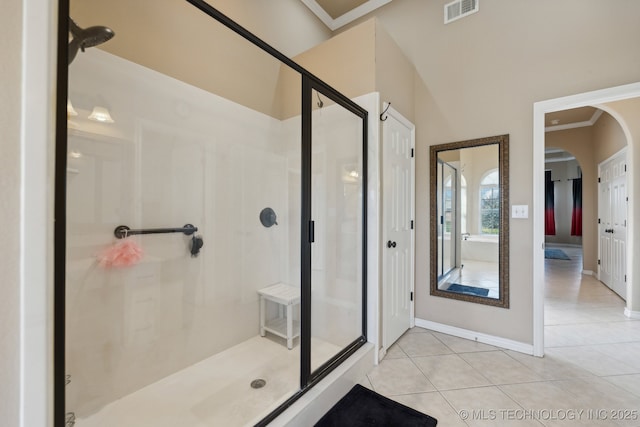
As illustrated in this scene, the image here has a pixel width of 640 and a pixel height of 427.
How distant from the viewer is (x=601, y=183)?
14.7 feet

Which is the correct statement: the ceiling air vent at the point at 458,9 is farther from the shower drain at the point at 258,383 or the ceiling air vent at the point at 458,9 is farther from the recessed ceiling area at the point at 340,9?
the shower drain at the point at 258,383

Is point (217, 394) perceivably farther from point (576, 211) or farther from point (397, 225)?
point (576, 211)

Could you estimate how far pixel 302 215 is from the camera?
1751 millimetres

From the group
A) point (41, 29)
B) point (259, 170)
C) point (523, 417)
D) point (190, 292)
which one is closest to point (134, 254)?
point (190, 292)

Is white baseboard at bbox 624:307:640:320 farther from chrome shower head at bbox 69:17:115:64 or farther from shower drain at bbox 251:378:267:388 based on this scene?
chrome shower head at bbox 69:17:115:64

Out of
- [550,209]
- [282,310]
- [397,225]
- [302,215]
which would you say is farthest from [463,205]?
[550,209]

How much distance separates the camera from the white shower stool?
7.57ft

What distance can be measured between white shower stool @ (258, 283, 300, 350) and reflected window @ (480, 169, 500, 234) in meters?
1.94

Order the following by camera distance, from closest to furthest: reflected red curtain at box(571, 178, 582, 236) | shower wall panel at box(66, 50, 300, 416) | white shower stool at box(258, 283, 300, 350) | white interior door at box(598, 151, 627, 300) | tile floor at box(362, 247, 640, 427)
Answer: shower wall panel at box(66, 50, 300, 416), tile floor at box(362, 247, 640, 427), white shower stool at box(258, 283, 300, 350), white interior door at box(598, 151, 627, 300), reflected red curtain at box(571, 178, 582, 236)

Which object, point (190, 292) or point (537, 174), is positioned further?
point (537, 174)

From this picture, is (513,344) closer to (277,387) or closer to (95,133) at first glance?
(277,387)

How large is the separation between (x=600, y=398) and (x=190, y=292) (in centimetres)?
296

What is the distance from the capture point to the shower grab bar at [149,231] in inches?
67.2

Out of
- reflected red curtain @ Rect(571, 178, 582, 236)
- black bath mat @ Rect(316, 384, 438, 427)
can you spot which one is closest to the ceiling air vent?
black bath mat @ Rect(316, 384, 438, 427)
